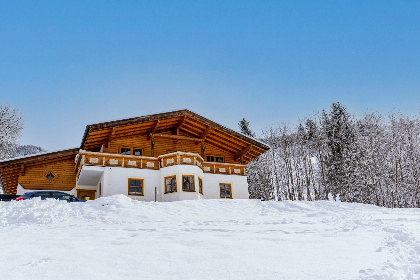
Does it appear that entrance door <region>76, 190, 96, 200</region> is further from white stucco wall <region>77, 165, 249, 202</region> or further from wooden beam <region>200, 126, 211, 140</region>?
wooden beam <region>200, 126, 211, 140</region>

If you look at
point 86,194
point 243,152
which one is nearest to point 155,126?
point 86,194

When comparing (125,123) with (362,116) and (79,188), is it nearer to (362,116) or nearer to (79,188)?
(79,188)

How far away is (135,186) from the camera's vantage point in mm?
21828

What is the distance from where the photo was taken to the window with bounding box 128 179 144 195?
21.6 m

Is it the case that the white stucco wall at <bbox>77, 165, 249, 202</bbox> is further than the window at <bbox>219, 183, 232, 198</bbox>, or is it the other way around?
the window at <bbox>219, 183, 232, 198</bbox>

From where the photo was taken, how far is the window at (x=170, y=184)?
21.7 meters

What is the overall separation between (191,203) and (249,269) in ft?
38.8

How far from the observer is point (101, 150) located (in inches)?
922

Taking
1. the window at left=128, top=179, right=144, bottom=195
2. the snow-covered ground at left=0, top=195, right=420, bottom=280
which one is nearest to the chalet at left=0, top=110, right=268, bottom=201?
the window at left=128, top=179, right=144, bottom=195

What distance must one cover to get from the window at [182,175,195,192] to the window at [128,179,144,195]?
116 inches

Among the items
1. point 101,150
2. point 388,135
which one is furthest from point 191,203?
point 388,135

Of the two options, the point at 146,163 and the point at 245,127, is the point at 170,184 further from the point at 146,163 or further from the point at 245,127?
the point at 245,127

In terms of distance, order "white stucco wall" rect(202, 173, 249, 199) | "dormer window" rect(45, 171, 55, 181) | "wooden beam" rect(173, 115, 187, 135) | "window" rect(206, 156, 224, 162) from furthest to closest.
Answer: "window" rect(206, 156, 224, 162) → "wooden beam" rect(173, 115, 187, 135) → "white stucco wall" rect(202, 173, 249, 199) → "dormer window" rect(45, 171, 55, 181)

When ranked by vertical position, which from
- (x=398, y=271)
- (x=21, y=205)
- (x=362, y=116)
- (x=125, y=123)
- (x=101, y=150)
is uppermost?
(x=362, y=116)
